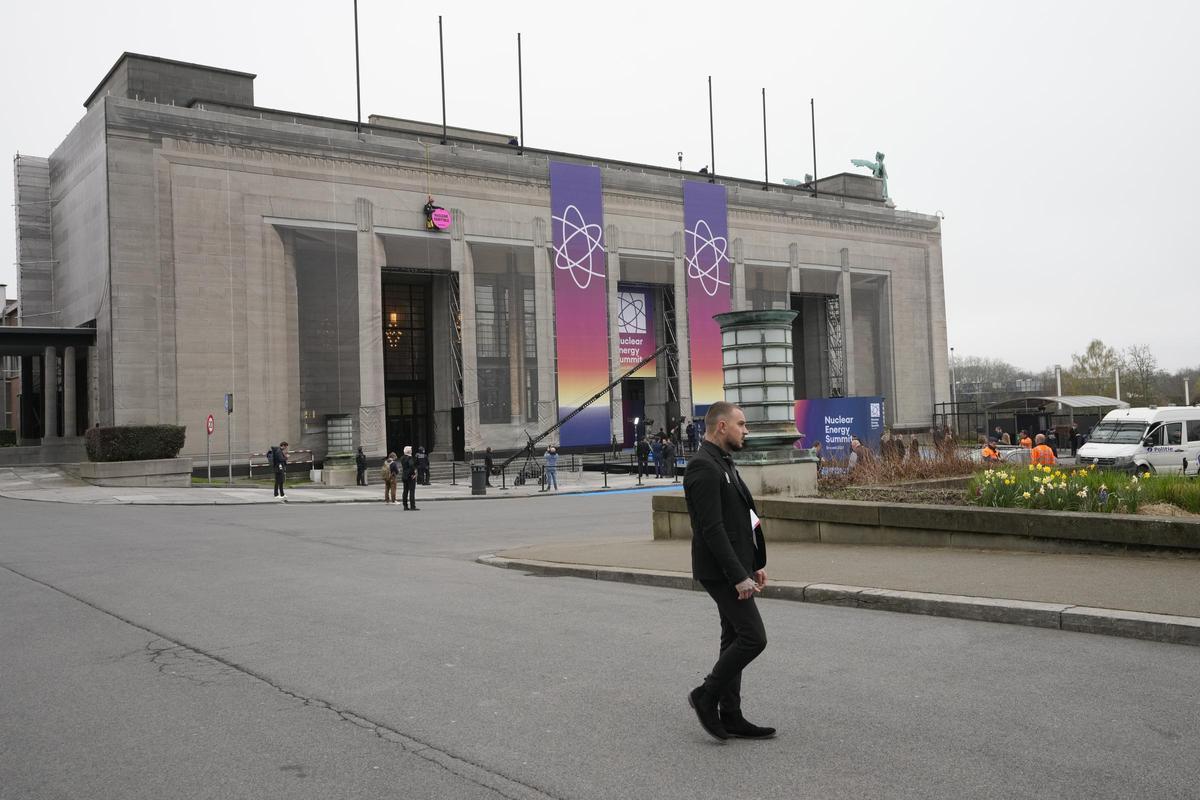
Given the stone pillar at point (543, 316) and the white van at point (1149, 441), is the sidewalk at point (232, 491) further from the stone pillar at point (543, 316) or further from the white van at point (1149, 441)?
the white van at point (1149, 441)

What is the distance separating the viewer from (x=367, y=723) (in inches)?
225

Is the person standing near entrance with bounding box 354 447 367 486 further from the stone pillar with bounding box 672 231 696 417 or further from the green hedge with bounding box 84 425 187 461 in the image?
the stone pillar with bounding box 672 231 696 417

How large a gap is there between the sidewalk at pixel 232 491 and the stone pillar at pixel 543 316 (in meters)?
9.30

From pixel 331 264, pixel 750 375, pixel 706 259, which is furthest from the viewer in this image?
pixel 706 259

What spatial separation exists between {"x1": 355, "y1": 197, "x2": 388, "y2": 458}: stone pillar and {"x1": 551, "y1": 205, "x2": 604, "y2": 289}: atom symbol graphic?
9.71m

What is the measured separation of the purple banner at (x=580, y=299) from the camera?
4945cm

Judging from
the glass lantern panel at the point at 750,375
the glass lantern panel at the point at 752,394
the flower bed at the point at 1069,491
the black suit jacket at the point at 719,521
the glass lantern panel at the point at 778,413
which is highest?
the glass lantern panel at the point at 750,375

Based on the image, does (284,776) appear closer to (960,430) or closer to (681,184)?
(681,184)

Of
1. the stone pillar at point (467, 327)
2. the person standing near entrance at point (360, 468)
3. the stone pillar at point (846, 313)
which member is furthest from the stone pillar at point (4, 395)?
the stone pillar at point (846, 313)

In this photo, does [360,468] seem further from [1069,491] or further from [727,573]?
[727,573]

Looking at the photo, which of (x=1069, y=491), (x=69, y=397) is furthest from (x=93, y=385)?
(x=1069, y=491)

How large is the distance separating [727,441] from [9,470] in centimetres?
4419

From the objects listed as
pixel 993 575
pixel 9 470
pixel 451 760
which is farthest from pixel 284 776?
pixel 9 470

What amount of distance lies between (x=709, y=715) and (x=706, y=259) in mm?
51037
